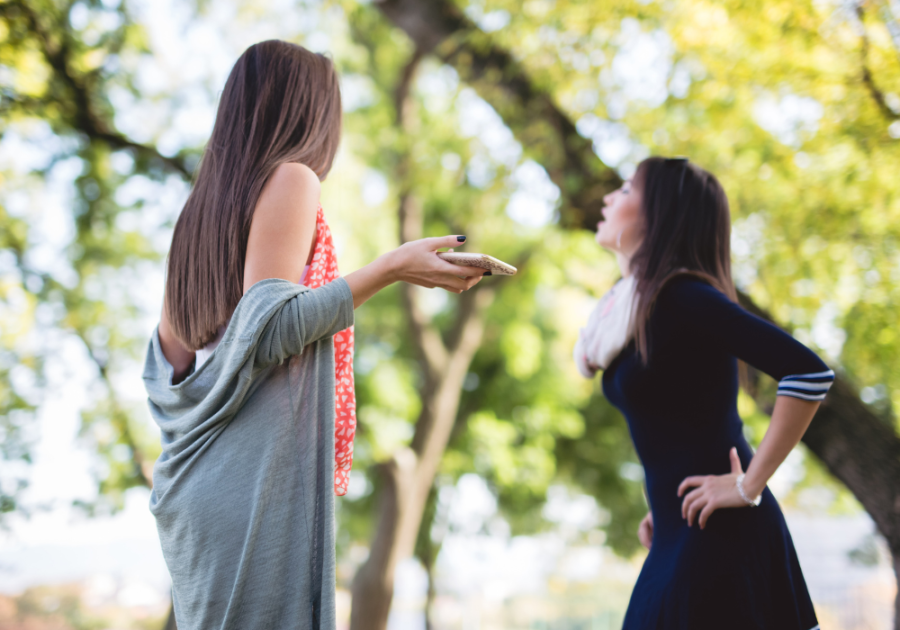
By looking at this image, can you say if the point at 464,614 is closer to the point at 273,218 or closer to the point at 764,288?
the point at 764,288

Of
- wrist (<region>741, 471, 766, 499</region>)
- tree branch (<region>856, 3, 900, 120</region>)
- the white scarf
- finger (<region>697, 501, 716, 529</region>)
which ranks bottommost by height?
finger (<region>697, 501, 716, 529</region>)

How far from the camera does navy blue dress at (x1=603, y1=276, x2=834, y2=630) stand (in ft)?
6.26

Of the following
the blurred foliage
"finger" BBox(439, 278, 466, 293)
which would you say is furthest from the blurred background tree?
"finger" BBox(439, 278, 466, 293)

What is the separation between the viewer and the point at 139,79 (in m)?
7.60

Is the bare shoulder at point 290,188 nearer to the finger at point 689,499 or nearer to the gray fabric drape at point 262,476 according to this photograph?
the gray fabric drape at point 262,476

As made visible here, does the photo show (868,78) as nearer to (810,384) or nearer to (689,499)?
(810,384)

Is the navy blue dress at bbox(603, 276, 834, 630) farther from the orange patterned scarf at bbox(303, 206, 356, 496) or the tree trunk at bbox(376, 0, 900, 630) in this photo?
the tree trunk at bbox(376, 0, 900, 630)

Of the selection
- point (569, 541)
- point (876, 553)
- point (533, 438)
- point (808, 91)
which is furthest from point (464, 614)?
point (808, 91)

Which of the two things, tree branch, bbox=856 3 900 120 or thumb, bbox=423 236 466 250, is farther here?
tree branch, bbox=856 3 900 120

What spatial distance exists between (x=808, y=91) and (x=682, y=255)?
3194 mm

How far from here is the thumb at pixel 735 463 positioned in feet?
6.73

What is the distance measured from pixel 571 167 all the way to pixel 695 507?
3.30m

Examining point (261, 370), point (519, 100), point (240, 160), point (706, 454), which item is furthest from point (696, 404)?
point (519, 100)

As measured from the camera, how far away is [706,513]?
1976 millimetres
